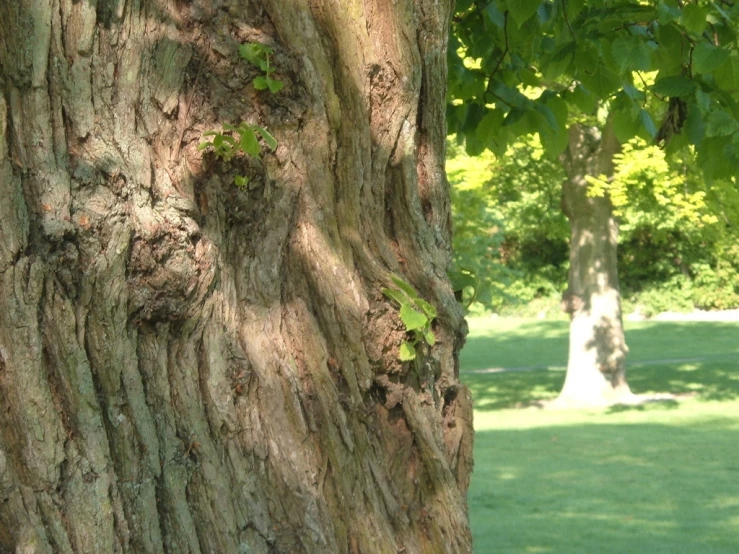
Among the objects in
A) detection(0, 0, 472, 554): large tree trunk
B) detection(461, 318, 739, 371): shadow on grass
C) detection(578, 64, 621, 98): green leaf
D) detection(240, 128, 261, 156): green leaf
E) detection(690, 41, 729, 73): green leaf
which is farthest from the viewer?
detection(461, 318, 739, 371): shadow on grass

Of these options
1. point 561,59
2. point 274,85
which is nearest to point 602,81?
point 561,59

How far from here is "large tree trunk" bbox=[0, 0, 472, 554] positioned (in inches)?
90.5

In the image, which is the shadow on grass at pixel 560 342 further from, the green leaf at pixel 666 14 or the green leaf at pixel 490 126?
the green leaf at pixel 666 14

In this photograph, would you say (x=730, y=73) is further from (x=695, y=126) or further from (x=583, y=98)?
(x=583, y=98)

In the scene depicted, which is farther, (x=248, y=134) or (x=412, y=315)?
(x=412, y=315)

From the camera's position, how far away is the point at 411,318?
2715 millimetres

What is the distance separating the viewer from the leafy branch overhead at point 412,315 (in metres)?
2.72

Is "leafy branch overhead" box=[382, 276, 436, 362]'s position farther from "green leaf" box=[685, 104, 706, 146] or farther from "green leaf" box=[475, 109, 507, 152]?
"green leaf" box=[475, 109, 507, 152]

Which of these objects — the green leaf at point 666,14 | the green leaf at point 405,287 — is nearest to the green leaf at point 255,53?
the green leaf at point 405,287

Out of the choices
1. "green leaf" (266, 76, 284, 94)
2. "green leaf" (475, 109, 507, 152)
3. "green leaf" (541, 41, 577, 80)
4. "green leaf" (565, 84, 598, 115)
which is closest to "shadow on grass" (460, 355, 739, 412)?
"green leaf" (565, 84, 598, 115)

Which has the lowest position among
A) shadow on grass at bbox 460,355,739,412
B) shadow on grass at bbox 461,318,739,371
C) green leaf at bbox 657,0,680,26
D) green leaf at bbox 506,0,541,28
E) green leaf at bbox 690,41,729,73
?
shadow on grass at bbox 460,355,739,412

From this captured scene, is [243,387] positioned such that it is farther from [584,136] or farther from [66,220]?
[584,136]

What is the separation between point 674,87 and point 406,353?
2569 mm

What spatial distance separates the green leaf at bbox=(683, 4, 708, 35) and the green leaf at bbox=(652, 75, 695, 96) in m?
0.27
